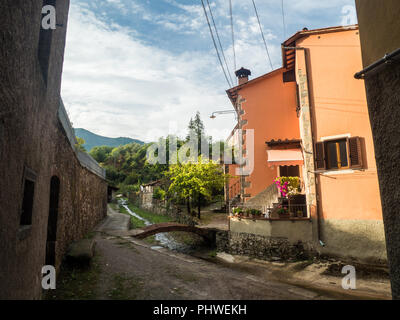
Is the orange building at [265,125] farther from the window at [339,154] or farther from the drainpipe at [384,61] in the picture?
the drainpipe at [384,61]

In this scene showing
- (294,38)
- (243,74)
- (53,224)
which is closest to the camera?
(53,224)

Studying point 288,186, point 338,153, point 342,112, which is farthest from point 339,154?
point 288,186

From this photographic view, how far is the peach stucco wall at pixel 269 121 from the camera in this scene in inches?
568

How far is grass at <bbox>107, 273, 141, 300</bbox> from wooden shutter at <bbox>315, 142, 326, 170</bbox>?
8.27 m

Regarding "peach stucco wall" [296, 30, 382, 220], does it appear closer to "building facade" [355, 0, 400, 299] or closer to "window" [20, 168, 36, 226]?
"building facade" [355, 0, 400, 299]

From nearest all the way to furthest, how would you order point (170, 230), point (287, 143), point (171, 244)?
point (287, 143) → point (170, 230) → point (171, 244)

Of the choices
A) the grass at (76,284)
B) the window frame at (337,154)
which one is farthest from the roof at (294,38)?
the grass at (76,284)

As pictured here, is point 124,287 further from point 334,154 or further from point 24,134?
point 334,154

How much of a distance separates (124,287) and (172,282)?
1.28m

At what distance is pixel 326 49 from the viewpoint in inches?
429

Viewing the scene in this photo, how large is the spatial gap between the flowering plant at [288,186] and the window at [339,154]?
2.57 metres

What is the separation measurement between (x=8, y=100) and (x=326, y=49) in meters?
12.1

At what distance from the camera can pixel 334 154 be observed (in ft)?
33.8

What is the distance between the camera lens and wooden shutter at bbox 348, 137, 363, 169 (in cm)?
958
